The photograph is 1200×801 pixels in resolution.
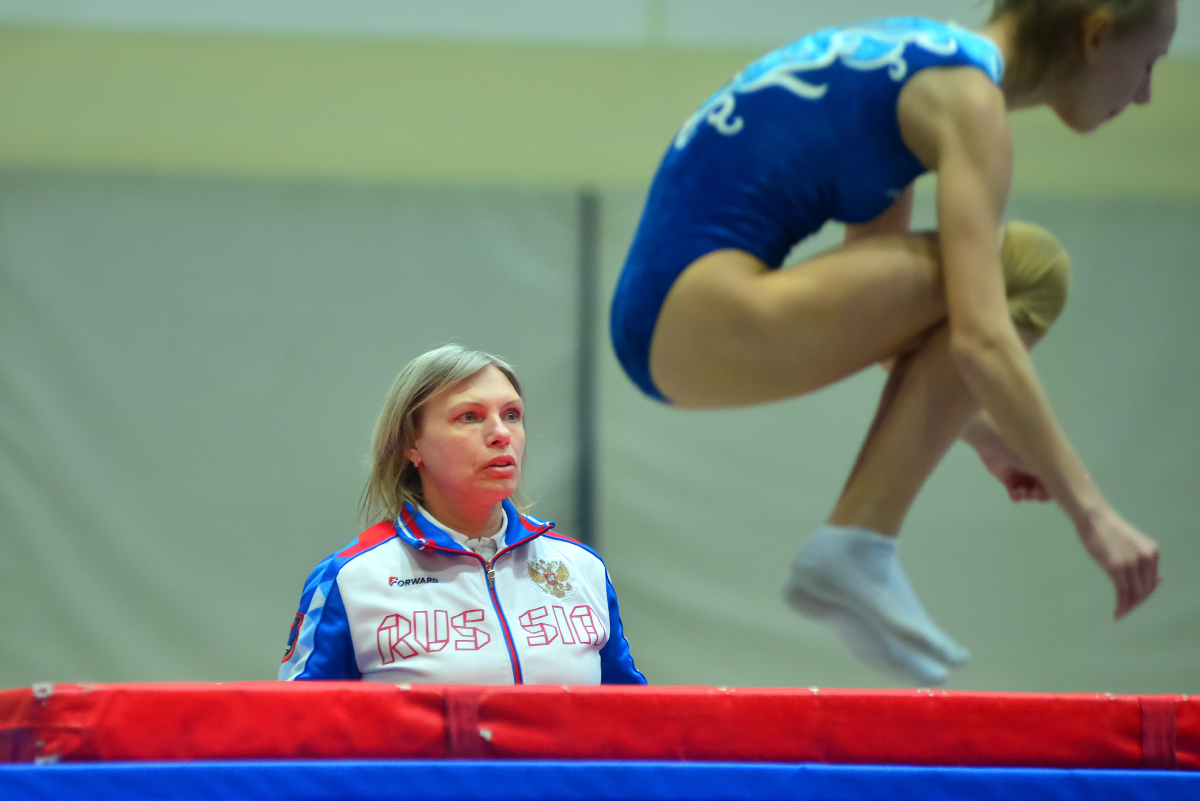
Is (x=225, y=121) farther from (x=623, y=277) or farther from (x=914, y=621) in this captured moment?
(x=914, y=621)

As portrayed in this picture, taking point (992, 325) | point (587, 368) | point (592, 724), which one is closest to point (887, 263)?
point (992, 325)

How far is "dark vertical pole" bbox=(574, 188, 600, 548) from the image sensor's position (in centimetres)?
284

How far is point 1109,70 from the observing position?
2.96ft

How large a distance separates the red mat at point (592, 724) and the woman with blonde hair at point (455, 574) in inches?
9.6

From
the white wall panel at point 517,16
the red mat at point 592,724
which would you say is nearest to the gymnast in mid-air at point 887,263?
the red mat at point 592,724

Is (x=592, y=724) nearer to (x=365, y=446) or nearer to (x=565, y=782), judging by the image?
(x=565, y=782)

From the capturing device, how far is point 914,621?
0.91 m

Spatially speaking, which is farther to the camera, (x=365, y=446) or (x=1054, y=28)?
(x=365, y=446)

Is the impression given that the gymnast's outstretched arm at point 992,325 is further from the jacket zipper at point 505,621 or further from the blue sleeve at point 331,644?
the blue sleeve at point 331,644

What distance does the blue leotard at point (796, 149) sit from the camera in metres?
0.87

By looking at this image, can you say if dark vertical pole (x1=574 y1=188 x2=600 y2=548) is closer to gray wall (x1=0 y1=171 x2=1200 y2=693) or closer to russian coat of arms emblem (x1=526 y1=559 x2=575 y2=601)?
gray wall (x1=0 y1=171 x2=1200 y2=693)

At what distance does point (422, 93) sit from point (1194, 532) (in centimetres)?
233

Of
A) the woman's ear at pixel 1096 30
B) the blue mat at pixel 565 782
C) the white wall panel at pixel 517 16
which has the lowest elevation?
the blue mat at pixel 565 782

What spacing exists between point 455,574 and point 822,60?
0.72 metres
